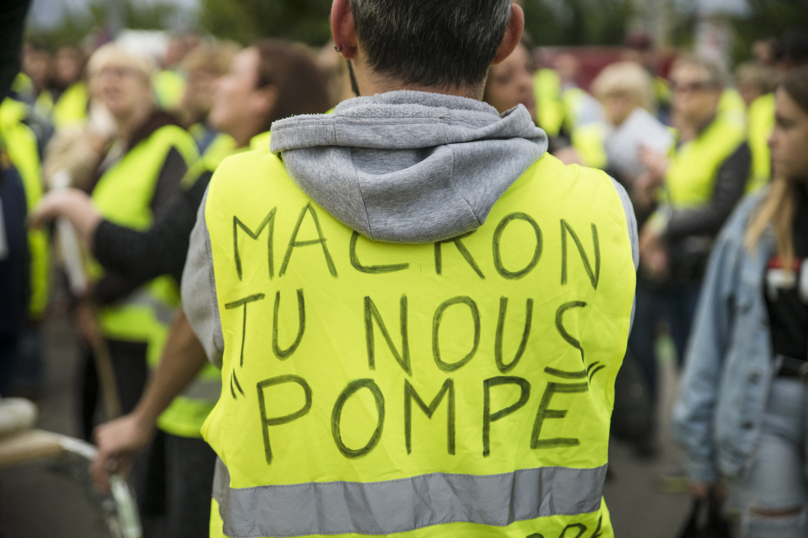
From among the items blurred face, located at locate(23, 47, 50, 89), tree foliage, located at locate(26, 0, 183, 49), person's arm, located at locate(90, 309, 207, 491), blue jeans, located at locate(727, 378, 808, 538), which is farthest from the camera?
tree foliage, located at locate(26, 0, 183, 49)

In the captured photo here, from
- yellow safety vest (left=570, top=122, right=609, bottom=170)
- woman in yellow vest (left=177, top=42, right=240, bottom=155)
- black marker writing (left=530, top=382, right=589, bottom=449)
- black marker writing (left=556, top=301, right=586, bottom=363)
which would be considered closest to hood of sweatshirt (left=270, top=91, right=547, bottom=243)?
black marker writing (left=556, top=301, right=586, bottom=363)

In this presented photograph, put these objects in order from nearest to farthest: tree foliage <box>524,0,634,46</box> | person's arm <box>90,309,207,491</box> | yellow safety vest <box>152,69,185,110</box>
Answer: person's arm <box>90,309,207,491</box> → yellow safety vest <box>152,69,185,110</box> → tree foliage <box>524,0,634,46</box>

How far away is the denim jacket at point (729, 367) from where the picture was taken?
2529 millimetres

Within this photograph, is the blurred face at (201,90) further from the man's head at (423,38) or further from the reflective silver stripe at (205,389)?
the man's head at (423,38)

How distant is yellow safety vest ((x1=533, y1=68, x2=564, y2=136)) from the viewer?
6.85 meters

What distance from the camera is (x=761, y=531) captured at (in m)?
2.43

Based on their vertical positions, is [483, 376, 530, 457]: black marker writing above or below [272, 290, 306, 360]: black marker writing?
below

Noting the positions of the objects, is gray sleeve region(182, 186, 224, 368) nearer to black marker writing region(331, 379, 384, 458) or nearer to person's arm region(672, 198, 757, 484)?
black marker writing region(331, 379, 384, 458)

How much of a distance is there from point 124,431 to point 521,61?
68.8 inches

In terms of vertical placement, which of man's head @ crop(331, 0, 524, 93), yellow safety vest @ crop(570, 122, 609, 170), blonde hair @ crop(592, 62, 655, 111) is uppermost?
blonde hair @ crop(592, 62, 655, 111)

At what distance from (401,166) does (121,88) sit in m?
3.11

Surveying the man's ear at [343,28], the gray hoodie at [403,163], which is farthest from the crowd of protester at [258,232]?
the gray hoodie at [403,163]

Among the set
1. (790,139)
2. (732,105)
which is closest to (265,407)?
(790,139)

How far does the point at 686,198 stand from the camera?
4.73 metres
